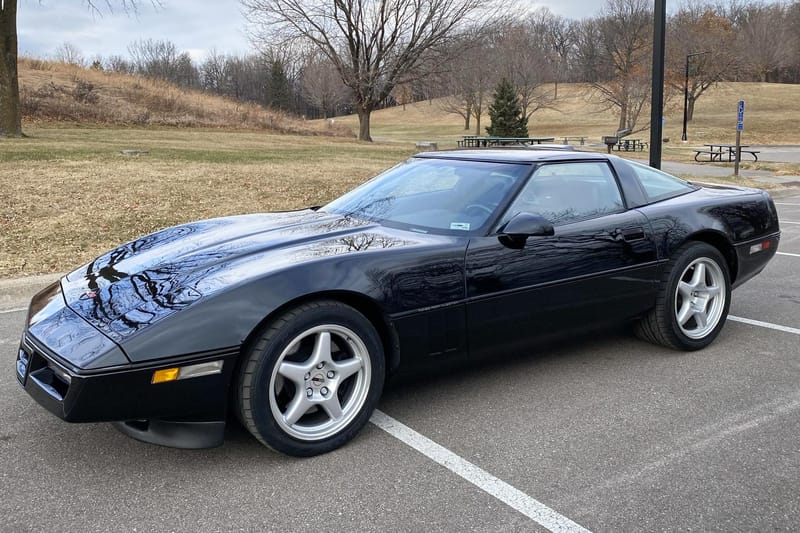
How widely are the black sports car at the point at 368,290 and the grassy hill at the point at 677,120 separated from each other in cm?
3888

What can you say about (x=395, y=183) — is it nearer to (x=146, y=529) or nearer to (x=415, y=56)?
(x=146, y=529)

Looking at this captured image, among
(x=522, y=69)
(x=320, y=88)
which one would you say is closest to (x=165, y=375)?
(x=522, y=69)

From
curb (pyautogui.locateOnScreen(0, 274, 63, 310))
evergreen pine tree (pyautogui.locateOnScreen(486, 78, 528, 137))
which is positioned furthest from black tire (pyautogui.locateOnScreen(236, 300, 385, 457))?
evergreen pine tree (pyautogui.locateOnScreen(486, 78, 528, 137))

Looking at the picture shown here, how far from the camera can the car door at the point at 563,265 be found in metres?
3.47

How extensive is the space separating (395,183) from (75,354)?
7.67ft

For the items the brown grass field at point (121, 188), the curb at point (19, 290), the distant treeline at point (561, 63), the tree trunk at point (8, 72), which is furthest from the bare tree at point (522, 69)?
the curb at point (19, 290)

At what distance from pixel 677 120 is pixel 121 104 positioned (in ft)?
160

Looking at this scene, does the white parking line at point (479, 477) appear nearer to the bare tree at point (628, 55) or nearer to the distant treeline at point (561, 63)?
the distant treeline at point (561, 63)

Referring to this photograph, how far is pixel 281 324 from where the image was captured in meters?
2.83

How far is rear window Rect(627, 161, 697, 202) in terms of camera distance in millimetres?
4480

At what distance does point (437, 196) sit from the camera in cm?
404

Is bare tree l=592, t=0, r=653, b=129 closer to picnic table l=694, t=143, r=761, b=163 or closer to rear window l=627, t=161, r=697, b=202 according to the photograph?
picnic table l=694, t=143, r=761, b=163

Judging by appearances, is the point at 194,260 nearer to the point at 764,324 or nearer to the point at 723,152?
the point at 764,324

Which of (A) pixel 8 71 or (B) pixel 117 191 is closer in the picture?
(B) pixel 117 191
